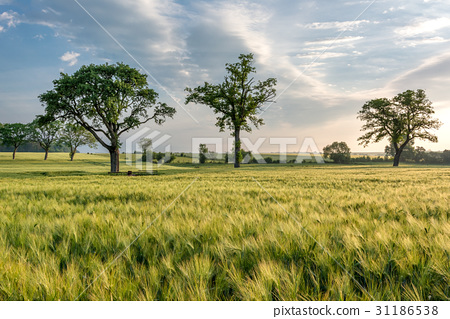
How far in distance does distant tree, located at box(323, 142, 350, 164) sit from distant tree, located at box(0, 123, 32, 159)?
303 ft

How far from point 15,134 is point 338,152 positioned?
325ft

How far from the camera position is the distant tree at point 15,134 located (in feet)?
222

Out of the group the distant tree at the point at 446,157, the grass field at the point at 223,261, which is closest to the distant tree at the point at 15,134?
the grass field at the point at 223,261

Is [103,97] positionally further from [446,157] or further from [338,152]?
[446,157]

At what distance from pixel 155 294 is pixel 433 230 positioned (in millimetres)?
3345

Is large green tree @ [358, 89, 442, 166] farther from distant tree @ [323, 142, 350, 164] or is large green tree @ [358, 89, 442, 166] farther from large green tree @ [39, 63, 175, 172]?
large green tree @ [39, 63, 175, 172]

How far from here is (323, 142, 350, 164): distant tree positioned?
7069cm

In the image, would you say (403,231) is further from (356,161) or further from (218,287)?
(356,161)

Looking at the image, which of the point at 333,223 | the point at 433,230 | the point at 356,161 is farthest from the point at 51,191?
the point at 356,161

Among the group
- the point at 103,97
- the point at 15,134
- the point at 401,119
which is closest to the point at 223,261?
the point at 103,97

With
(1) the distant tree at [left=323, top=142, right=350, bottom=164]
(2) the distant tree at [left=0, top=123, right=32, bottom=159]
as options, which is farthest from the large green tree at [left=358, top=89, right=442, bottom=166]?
(2) the distant tree at [left=0, top=123, right=32, bottom=159]

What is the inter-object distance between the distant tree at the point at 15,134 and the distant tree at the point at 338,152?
92.5 metres

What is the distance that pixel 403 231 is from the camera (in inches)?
114

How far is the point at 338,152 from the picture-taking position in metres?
74.3
